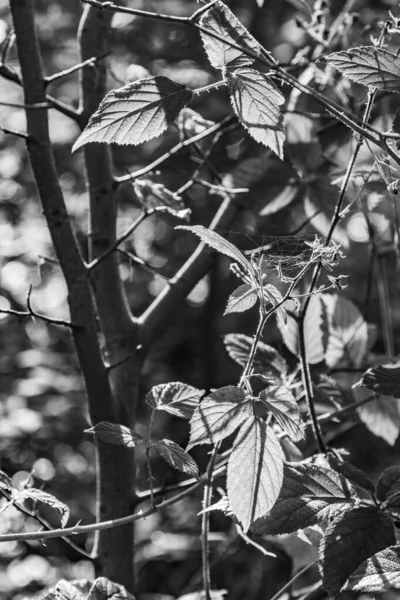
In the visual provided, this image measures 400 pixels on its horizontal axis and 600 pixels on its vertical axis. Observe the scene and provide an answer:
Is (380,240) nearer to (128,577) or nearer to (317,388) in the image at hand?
(317,388)

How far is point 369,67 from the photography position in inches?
20.0

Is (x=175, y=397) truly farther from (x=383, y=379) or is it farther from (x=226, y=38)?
(x=226, y=38)

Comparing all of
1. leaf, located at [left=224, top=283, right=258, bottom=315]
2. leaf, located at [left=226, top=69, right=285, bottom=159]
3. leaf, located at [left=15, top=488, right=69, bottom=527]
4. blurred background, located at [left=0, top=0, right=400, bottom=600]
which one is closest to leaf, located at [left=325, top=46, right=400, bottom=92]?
leaf, located at [left=226, top=69, right=285, bottom=159]

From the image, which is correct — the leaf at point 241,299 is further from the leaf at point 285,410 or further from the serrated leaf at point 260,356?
the serrated leaf at point 260,356

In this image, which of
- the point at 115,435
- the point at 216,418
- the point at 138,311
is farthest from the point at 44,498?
the point at 138,311

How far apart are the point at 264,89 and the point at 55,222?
0.29 m

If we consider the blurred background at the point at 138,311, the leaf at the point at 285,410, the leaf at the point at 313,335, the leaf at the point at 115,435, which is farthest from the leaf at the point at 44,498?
the blurred background at the point at 138,311

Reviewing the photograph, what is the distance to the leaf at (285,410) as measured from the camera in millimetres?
498

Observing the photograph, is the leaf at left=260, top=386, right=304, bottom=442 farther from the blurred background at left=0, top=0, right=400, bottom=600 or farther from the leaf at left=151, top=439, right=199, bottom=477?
the blurred background at left=0, top=0, right=400, bottom=600

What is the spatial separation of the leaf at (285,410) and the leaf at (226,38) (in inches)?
9.5

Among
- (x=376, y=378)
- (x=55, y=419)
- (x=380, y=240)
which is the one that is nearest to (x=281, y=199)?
(x=380, y=240)

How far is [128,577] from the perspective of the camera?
30.7 inches

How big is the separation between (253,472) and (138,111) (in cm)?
27

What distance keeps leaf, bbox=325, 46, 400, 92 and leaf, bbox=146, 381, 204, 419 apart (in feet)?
0.90
